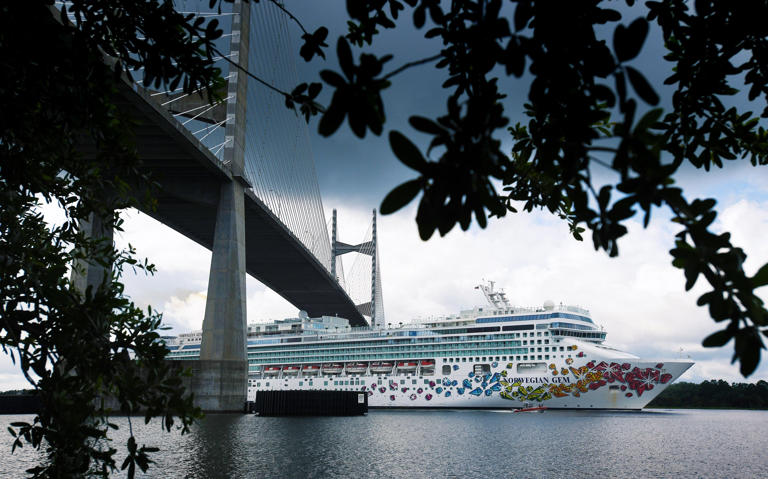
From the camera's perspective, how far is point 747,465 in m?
20.4

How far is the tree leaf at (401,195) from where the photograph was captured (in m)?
1.78

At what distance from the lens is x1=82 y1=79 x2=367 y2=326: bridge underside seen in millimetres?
25188

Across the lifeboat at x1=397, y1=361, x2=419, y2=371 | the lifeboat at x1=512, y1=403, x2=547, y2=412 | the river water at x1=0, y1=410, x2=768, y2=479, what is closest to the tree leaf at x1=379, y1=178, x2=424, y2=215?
the river water at x1=0, y1=410, x2=768, y2=479

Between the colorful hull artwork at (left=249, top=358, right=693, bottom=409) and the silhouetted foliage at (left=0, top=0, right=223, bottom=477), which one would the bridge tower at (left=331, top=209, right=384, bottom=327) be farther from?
the silhouetted foliage at (left=0, top=0, right=223, bottom=477)

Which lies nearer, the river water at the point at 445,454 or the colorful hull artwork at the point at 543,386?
the river water at the point at 445,454

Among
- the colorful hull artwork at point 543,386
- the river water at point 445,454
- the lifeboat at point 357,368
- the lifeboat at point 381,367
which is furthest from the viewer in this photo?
the lifeboat at point 357,368

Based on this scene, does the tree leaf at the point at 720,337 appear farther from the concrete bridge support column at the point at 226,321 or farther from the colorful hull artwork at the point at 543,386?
the colorful hull artwork at the point at 543,386

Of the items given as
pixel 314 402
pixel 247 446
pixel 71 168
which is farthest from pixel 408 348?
pixel 71 168

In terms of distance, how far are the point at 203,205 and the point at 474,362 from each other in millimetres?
34003

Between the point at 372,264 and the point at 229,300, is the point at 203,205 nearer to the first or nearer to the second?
the point at 229,300

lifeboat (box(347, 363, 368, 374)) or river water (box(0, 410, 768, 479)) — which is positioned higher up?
lifeboat (box(347, 363, 368, 374))

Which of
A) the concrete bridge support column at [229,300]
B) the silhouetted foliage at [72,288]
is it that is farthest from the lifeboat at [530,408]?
the silhouetted foliage at [72,288]

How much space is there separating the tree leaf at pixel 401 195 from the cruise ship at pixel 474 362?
47.2 metres

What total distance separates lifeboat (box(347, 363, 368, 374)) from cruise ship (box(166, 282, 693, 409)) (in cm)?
11
